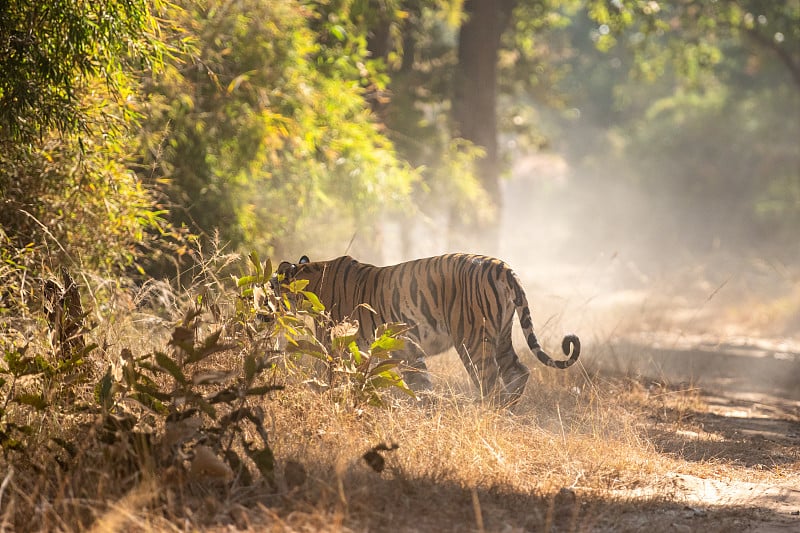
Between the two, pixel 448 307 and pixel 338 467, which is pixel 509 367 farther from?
pixel 338 467

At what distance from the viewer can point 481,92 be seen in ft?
54.7

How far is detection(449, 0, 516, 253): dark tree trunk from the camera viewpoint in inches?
651

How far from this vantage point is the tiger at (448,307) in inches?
249

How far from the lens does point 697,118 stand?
31578 mm

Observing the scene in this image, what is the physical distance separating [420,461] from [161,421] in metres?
1.32

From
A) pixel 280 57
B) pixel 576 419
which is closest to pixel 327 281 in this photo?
pixel 576 419

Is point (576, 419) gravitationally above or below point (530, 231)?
below

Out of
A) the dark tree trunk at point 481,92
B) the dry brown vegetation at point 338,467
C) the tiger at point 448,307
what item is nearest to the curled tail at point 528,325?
the tiger at point 448,307

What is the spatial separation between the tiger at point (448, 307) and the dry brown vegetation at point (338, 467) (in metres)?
0.41

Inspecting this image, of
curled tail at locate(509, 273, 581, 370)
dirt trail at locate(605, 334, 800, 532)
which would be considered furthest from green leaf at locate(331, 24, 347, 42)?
curled tail at locate(509, 273, 581, 370)

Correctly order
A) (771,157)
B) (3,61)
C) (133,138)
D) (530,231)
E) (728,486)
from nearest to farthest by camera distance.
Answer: (728,486) → (3,61) → (133,138) → (771,157) → (530,231)

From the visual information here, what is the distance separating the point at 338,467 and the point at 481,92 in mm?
13067

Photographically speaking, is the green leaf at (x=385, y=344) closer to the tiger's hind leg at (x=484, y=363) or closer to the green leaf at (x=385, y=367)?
the green leaf at (x=385, y=367)

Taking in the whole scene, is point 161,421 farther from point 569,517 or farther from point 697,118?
point 697,118
